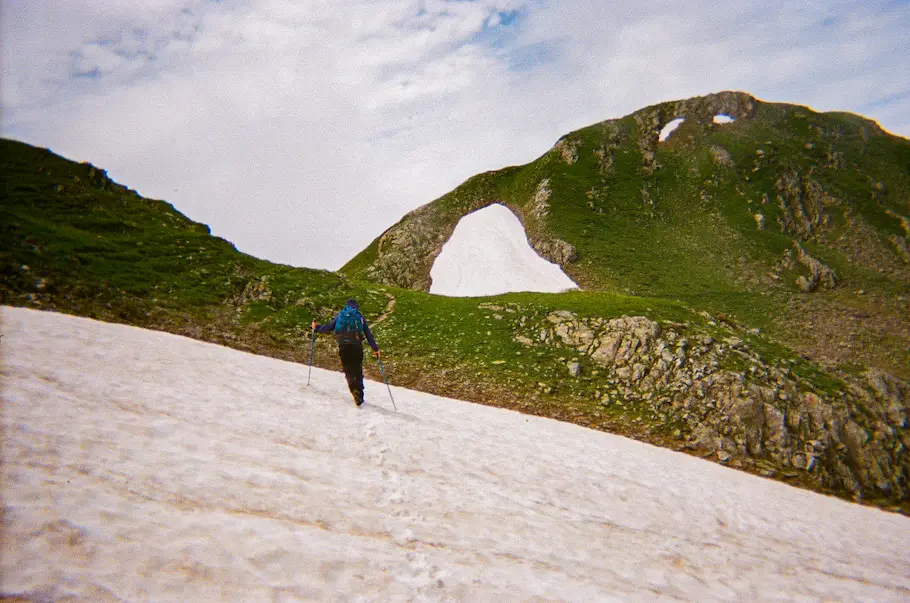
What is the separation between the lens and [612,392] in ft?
101

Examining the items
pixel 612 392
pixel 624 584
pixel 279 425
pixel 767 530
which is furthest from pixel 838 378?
pixel 279 425

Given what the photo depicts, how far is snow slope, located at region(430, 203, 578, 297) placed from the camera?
200ft

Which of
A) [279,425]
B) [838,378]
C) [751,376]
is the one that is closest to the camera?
[279,425]

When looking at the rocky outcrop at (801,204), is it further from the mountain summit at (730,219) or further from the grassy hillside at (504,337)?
the grassy hillside at (504,337)

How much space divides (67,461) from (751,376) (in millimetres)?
35398

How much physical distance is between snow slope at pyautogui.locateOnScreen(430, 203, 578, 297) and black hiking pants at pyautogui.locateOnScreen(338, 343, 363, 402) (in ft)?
142

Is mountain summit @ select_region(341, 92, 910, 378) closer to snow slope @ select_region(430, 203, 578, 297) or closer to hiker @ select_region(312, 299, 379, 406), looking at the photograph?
snow slope @ select_region(430, 203, 578, 297)

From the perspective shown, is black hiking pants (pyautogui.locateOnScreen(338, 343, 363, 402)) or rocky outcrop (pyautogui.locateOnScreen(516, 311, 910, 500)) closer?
black hiking pants (pyautogui.locateOnScreen(338, 343, 363, 402))

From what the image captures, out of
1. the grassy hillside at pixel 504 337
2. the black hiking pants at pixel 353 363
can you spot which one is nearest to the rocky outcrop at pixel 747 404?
the grassy hillside at pixel 504 337

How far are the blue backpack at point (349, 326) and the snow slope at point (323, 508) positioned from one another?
2509mm

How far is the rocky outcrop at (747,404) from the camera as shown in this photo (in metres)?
26.8

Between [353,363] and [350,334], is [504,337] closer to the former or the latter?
[353,363]

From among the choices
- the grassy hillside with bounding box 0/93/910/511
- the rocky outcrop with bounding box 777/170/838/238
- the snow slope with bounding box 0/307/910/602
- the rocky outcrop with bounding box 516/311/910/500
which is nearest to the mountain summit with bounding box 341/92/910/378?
the rocky outcrop with bounding box 777/170/838/238

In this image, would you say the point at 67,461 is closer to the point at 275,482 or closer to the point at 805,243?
the point at 275,482
